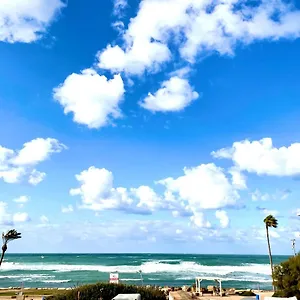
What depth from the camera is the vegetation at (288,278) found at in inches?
1212

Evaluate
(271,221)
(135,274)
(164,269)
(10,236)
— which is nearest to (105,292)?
(10,236)

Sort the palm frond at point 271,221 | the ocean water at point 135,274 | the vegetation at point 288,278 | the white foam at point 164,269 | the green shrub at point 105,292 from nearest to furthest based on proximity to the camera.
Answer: the vegetation at point 288,278, the green shrub at point 105,292, the palm frond at point 271,221, the ocean water at point 135,274, the white foam at point 164,269

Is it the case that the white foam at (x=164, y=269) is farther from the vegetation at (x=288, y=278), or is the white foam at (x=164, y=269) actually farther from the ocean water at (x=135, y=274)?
the vegetation at (x=288, y=278)

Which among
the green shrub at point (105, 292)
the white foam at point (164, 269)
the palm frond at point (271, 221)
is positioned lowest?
the green shrub at point (105, 292)

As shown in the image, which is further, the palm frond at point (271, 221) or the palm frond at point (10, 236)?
the palm frond at point (271, 221)

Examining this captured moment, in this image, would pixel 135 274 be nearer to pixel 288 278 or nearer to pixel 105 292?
pixel 105 292

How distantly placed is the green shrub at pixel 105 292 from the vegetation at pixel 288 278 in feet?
30.7

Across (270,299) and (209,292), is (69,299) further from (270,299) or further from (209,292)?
(209,292)

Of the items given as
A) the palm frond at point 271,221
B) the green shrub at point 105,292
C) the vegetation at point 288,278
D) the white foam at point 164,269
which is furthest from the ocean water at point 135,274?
the green shrub at point 105,292

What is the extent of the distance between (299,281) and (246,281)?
54212 mm

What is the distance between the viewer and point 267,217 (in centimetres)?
5366

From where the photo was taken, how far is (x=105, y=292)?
32.0 metres

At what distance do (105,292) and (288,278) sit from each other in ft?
46.7

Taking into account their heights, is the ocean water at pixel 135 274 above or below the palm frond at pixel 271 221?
below
